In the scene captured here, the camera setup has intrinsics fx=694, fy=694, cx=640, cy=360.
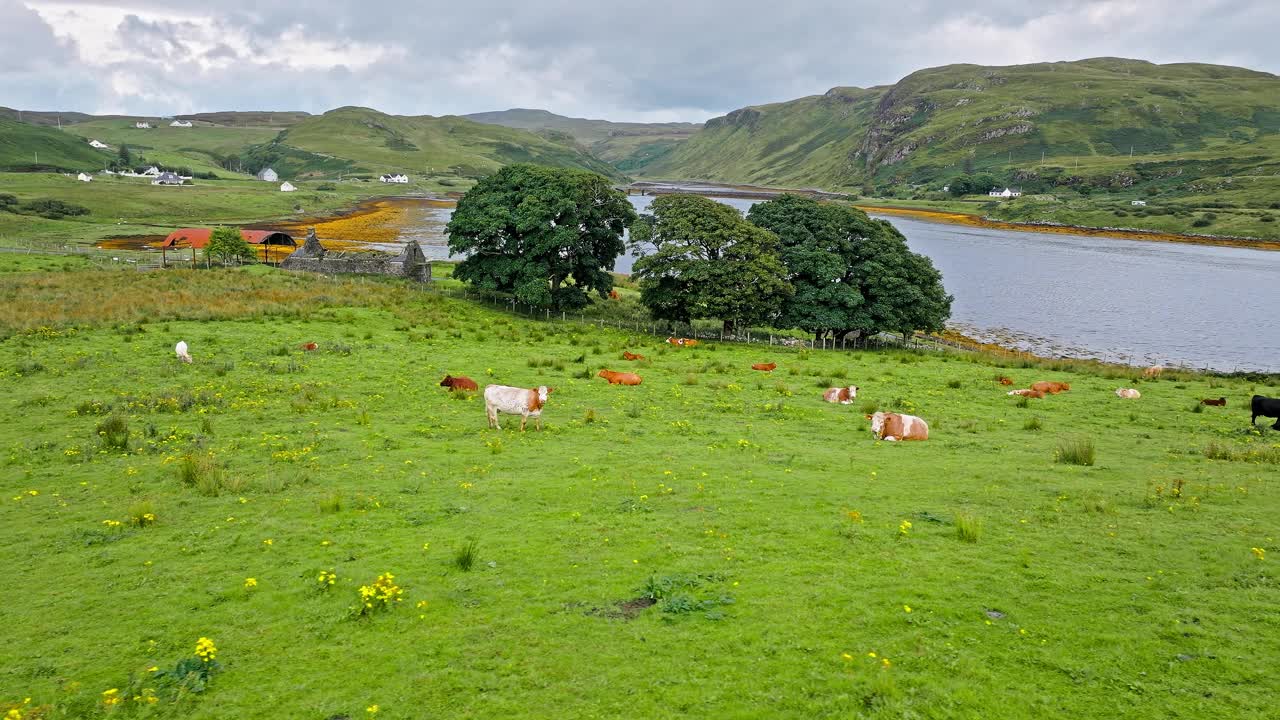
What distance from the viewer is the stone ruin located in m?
63.7

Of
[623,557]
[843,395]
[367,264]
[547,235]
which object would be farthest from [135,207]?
[623,557]

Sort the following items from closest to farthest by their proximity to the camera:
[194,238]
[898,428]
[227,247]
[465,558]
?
[465,558] < [898,428] < [227,247] < [194,238]

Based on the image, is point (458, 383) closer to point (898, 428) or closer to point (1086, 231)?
point (898, 428)

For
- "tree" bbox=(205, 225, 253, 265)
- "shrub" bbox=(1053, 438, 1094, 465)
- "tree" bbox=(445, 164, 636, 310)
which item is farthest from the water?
"shrub" bbox=(1053, 438, 1094, 465)

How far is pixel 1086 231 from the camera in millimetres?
158500

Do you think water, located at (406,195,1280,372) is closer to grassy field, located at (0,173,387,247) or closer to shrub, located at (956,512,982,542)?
grassy field, located at (0,173,387,247)

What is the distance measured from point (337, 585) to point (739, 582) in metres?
6.33

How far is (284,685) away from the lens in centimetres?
852

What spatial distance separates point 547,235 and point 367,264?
22335 millimetres

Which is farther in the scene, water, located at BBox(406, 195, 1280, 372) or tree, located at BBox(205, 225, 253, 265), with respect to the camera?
tree, located at BBox(205, 225, 253, 265)

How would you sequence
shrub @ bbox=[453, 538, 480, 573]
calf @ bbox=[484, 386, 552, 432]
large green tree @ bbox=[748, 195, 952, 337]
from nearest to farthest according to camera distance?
shrub @ bbox=[453, 538, 480, 573], calf @ bbox=[484, 386, 552, 432], large green tree @ bbox=[748, 195, 952, 337]

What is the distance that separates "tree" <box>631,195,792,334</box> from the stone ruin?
81.5 feet

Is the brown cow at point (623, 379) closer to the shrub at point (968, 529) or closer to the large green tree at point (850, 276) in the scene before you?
the shrub at point (968, 529)

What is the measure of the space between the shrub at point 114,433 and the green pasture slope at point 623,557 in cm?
44
